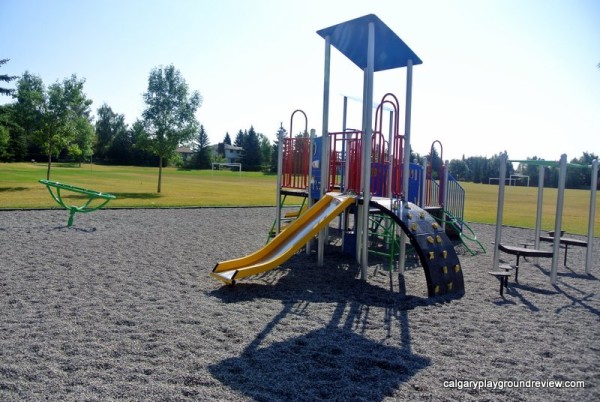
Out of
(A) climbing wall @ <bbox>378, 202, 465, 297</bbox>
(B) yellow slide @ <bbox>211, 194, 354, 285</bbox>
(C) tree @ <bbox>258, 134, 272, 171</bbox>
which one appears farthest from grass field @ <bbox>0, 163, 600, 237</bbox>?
(C) tree @ <bbox>258, 134, 272, 171</bbox>

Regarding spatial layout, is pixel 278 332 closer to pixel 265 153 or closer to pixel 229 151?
pixel 265 153

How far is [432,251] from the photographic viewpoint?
6953 millimetres

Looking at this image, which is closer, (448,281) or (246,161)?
(448,281)

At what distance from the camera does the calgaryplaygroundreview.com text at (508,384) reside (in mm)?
3834

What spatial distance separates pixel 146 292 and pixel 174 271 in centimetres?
143

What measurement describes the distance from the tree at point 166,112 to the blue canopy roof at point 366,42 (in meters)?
22.9

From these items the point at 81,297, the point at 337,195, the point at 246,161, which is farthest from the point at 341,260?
the point at 246,161

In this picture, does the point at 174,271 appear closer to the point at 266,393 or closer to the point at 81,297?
the point at 81,297

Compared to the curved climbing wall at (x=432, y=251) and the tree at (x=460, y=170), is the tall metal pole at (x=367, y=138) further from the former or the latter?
the tree at (x=460, y=170)

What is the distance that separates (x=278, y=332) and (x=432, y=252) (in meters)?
3.02

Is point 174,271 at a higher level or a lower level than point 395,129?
lower

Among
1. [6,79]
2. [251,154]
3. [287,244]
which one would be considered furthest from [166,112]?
[251,154]

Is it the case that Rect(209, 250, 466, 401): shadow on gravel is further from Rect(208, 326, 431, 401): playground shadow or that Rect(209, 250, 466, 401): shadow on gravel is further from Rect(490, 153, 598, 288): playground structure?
Rect(490, 153, 598, 288): playground structure

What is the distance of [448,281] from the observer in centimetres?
695
